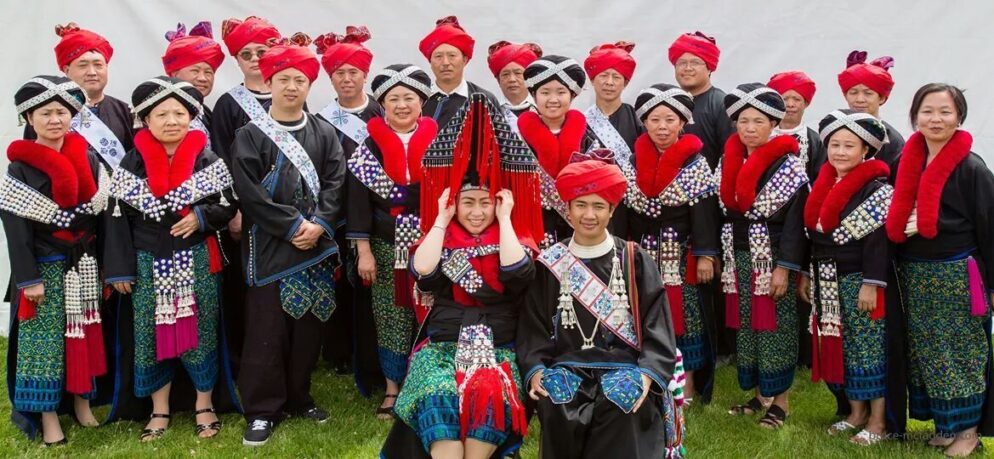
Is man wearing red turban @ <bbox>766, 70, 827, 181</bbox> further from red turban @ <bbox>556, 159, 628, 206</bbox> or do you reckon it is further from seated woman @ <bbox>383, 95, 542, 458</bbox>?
seated woman @ <bbox>383, 95, 542, 458</bbox>

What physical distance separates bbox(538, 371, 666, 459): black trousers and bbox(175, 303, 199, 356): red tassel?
1.89m

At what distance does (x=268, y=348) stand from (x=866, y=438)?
2907 mm

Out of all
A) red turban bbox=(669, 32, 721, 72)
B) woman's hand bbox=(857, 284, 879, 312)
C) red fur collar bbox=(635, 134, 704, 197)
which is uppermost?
red turban bbox=(669, 32, 721, 72)

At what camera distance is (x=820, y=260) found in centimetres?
436

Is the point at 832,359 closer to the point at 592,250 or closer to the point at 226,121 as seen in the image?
the point at 592,250

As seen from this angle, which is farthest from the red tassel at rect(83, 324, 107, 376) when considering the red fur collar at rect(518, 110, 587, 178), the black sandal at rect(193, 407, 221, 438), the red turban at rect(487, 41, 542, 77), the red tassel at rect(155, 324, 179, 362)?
the red turban at rect(487, 41, 542, 77)

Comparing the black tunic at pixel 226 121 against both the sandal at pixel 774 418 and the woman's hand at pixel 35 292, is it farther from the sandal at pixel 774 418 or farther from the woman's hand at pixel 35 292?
the sandal at pixel 774 418

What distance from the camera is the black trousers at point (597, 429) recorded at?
130 inches

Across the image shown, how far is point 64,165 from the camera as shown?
13.7ft

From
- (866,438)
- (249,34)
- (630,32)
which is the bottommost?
(866,438)

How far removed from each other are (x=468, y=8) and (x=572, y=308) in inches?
138

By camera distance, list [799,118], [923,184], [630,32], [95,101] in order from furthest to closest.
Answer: [630,32] → [799,118] → [95,101] → [923,184]

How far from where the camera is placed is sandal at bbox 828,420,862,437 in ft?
14.9

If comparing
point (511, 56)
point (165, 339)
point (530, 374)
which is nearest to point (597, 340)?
point (530, 374)
